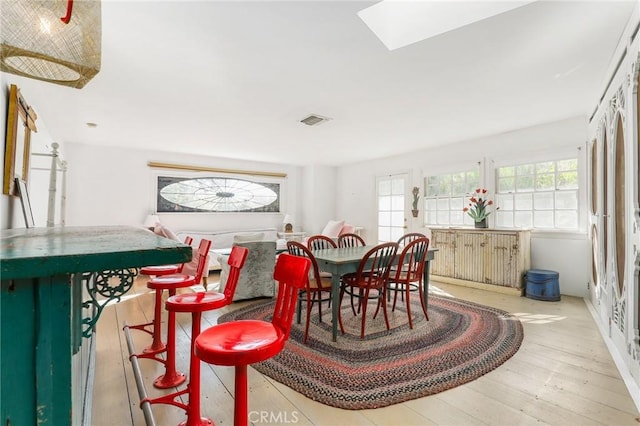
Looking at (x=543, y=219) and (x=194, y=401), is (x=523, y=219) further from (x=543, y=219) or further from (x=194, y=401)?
(x=194, y=401)

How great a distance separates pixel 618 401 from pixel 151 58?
399 cm

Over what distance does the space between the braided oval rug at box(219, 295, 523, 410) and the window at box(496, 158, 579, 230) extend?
1939mm

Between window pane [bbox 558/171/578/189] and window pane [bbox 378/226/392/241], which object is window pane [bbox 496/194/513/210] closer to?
window pane [bbox 558/171/578/189]

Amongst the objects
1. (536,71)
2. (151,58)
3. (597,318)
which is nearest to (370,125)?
(536,71)

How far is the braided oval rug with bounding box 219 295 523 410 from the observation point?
6.58ft

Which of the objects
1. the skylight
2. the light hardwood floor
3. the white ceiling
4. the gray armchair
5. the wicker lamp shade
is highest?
the skylight

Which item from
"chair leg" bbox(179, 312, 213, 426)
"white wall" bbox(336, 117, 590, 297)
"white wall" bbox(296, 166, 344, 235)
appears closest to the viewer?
"chair leg" bbox(179, 312, 213, 426)

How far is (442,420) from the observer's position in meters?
1.72

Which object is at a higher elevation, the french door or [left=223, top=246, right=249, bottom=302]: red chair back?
the french door

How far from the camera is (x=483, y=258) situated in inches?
181

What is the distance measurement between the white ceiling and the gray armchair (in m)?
1.69

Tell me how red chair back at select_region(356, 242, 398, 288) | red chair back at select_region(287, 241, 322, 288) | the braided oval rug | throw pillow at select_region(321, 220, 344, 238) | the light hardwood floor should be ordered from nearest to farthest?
1. the light hardwood floor
2. the braided oval rug
3. red chair back at select_region(287, 241, 322, 288)
4. red chair back at select_region(356, 242, 398, 288)
5. throw pillow at select_region(321, 220, 344, 238)

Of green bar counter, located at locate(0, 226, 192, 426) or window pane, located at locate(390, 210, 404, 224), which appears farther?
window pane, located at locate(390, 210, 404, 224)

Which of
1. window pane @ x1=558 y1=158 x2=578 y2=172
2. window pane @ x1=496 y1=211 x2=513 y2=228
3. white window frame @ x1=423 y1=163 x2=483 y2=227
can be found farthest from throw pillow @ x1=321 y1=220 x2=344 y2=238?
window pane @ x1=558 y1=158 x2=578 y2=172
